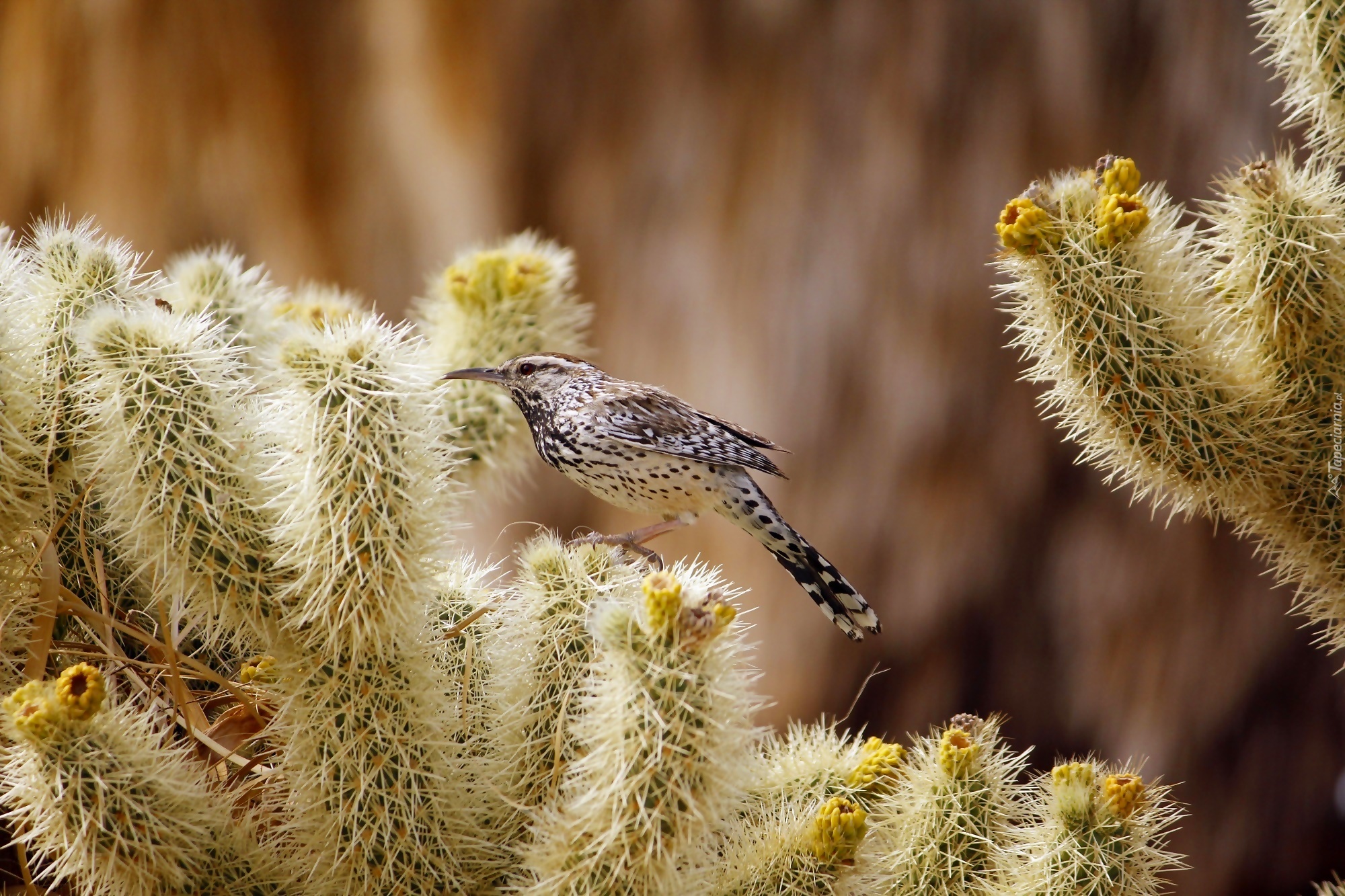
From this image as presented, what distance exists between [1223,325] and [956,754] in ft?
2.55

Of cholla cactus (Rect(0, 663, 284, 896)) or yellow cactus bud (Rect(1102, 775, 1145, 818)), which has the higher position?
yellow cactus bud (Rect(1102, 775, 1145, 818))

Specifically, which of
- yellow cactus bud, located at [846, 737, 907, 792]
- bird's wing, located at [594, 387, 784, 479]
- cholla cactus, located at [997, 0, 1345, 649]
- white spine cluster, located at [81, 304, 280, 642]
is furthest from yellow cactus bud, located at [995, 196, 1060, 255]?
white spine cluster, located at [81, 304, 280, 642]

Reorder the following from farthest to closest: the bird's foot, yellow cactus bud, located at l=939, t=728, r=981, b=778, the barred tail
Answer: the barred tail
the bird's foot
yellow cactus bud, located at l=939, t=728, r=981, b=778

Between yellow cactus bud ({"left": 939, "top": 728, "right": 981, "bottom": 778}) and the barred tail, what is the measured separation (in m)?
0.35

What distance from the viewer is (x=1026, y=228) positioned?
1.44 meters

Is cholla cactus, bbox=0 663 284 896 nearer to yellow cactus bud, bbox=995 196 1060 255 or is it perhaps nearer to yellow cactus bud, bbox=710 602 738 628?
yellow cactus bud, bbox=710 602 738 628

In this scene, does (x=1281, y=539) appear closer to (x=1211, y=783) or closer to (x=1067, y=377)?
(x=1067, y=377)

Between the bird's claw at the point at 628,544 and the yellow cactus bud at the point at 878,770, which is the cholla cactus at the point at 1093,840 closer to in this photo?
the yellow cactus bud at the point at 878,770

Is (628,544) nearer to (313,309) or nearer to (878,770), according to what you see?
(878,770)

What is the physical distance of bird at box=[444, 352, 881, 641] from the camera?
1932mm

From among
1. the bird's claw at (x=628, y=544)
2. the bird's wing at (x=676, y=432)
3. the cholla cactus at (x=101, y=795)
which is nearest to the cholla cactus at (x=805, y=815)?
the bird's claw at (x=628, y=544)

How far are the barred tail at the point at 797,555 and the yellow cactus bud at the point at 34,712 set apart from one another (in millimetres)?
1126

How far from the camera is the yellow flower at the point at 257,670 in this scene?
1320 mm

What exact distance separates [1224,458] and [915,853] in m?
0.74
